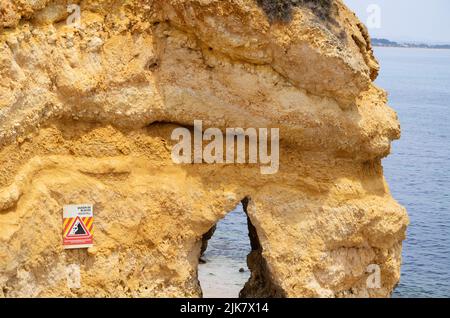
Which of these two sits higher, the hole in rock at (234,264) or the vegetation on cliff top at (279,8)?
the vegetation on cliff top at (279,8)

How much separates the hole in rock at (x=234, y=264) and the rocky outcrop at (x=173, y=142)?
1032 millimetres

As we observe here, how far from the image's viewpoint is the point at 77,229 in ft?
43.8

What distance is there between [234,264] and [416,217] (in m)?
10.4

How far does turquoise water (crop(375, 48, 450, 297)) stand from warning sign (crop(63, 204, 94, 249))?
1720 centimetres

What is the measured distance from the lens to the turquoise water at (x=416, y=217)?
29.3 meters

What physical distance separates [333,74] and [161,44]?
2.73 meters

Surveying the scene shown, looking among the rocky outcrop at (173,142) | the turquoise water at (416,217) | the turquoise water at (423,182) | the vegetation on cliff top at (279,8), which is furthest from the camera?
the turquoise water at (423,182)

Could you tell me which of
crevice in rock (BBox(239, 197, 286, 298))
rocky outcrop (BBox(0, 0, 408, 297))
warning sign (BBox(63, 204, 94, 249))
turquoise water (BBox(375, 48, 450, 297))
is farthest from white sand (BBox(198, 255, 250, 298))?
warning sign (BBox(63, 204, 94, 249))

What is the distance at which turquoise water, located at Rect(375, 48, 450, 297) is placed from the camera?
102 ft

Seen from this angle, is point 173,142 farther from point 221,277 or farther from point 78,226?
point 221,277

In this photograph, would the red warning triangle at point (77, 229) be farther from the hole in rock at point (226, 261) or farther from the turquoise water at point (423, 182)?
the turquoise water at point (423, 182)

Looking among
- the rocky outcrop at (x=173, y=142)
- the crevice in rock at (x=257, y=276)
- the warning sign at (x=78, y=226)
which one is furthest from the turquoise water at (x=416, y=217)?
the warning sign at (x=78, y=226)

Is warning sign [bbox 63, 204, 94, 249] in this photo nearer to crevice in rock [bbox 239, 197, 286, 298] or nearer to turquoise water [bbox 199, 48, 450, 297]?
crevice in rock [bbox 239, 197, 286, 298]

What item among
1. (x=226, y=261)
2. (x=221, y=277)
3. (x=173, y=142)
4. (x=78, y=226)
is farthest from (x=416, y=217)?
(x=78, y=226)
